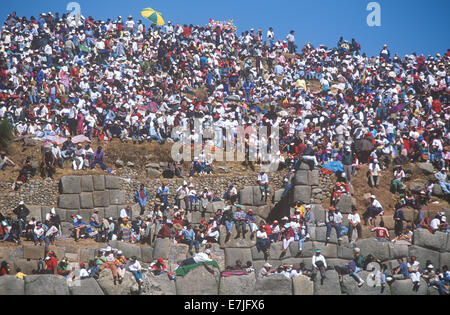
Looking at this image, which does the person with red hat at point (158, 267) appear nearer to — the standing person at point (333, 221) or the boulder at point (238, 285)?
the boulder at point (238, 285)

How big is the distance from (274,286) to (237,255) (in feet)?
14.1

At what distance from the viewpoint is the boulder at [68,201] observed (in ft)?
76.1

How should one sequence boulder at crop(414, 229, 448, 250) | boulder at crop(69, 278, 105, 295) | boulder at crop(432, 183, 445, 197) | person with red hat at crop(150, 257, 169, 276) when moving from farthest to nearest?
boulder at crop(432, 183, 445, 197) < boulder at crop(414, 229, 448, 250) < person with red hat at crop(150, 257, 169, 276) < boulder at crop(69, 278, 105, 295)

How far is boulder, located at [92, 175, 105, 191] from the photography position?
23.7 m

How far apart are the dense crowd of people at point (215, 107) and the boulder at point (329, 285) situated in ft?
1.74

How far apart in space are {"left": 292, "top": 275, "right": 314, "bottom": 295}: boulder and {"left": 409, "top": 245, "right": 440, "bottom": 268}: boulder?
5.25 m

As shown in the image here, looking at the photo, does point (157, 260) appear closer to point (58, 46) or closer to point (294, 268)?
point (294, 268)

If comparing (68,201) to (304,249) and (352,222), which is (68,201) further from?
(352,222)

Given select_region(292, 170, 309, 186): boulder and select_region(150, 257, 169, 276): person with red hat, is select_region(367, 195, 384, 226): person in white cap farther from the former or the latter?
select_region(150, 257, 169, 276): person with red hat

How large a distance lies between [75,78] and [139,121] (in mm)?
5017

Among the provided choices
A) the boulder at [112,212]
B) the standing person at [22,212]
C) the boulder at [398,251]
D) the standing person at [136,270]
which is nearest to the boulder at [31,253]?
the standing person at [22,212]

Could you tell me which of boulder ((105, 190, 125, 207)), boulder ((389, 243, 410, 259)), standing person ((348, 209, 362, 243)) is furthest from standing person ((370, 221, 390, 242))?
boulder ((105, 190, 125, 207))

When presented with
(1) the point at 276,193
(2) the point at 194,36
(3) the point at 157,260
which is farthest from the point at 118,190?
(2) the point at 194,36

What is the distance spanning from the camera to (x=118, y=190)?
23984mm
